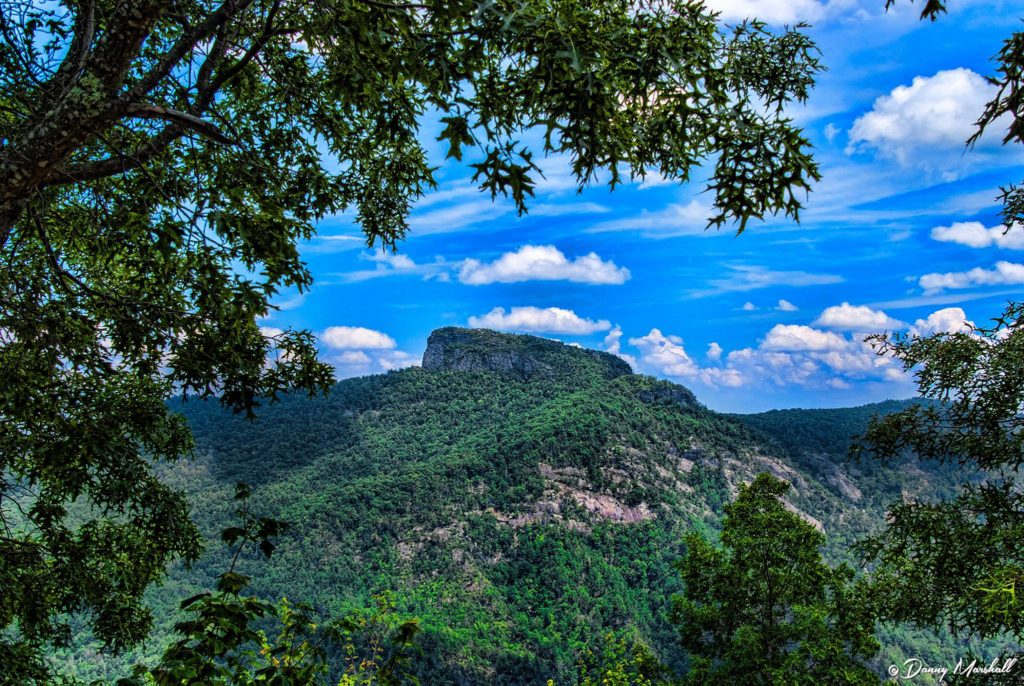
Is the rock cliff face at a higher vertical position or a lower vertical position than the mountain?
higher

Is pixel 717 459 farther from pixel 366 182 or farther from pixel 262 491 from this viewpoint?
pixel 366 182

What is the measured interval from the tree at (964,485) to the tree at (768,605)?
2.75 meters

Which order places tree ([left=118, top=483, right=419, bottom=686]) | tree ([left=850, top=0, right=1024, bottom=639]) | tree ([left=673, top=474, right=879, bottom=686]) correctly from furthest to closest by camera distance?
tree ([left=673, top=474, right=879, bottom=686]) < tree ([left=850, top=0, right=1024, bottom=639]) < tree ([left=118, top=483, right=419, bottom=686])

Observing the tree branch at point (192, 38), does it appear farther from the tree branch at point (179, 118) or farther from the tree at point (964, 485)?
the tree at point (964, 485)

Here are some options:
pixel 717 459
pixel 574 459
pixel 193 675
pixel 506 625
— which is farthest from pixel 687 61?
pixel 717 459

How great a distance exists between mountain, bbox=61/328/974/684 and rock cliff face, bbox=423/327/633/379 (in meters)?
0.71

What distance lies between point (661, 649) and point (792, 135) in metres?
57.7

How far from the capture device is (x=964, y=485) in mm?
8141

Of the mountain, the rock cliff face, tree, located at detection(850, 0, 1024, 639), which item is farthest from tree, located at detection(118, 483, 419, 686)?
the rock cliff face

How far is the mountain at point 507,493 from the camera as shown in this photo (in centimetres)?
5222

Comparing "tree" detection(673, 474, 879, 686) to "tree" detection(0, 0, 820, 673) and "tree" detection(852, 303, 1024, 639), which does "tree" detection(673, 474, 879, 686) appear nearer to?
"tree" detection(852, 303, 1024, 639)

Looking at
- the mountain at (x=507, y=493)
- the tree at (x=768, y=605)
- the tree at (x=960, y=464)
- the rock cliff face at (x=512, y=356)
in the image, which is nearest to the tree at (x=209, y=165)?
the tree at (x=960, y=464)

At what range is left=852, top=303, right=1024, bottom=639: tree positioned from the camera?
7887 mm

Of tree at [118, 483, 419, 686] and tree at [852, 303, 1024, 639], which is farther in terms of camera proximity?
tree at [852, 303, 1024, 639]
